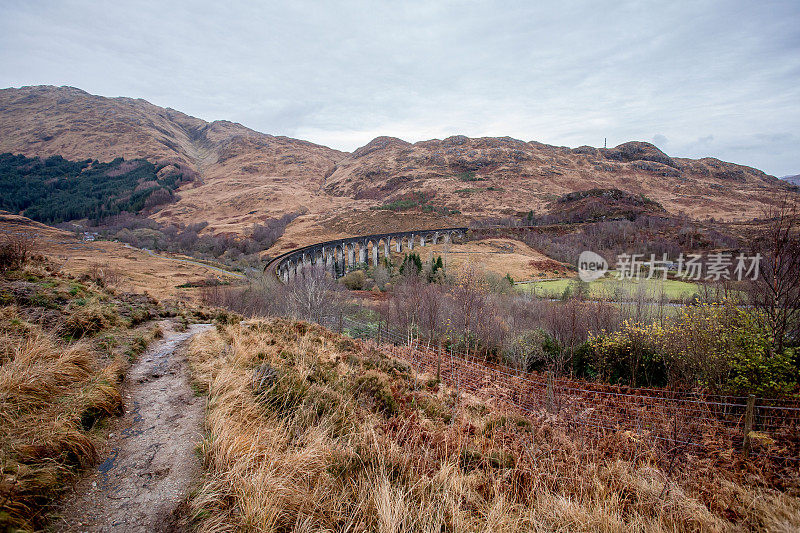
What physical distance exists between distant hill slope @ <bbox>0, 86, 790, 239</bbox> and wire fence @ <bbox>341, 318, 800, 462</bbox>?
Result: 7577cm

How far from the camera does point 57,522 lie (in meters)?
2.46

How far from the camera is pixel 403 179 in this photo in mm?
133375

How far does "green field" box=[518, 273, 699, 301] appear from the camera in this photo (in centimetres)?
2434

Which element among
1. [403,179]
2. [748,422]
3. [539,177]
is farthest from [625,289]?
[403,179]

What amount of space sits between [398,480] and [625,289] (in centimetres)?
3015

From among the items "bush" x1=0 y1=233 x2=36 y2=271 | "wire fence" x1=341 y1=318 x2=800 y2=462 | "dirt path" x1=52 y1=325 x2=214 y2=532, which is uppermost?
"bush" x1=0 y1=233 x2=36 y2=271

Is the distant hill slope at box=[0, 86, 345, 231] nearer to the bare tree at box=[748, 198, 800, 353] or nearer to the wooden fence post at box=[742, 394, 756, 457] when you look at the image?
the bare tree at box=[748, 198, 800, 353]

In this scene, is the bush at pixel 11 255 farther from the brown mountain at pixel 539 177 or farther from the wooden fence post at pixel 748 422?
the brown mountain at pixel 539 177

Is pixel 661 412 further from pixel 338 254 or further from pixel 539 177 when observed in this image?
pixel 539 177

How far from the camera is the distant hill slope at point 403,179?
100562 mm

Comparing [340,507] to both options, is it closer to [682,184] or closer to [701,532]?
[701,532]

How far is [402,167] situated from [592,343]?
5564 inches

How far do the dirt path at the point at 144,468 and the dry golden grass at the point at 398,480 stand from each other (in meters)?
0.25

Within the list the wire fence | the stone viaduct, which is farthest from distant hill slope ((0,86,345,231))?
the wire fence
